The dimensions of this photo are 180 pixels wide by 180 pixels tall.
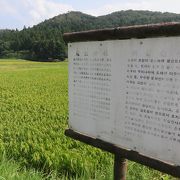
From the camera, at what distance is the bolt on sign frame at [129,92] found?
2.74 meters

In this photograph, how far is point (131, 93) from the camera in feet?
9.96

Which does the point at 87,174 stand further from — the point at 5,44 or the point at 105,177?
the point at 5,44

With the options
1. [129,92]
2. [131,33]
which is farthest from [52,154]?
[131,33]

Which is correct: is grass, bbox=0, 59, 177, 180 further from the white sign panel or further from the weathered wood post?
the white sign panel

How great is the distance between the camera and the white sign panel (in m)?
2.74

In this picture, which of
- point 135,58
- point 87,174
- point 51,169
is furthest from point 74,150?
point 135,58

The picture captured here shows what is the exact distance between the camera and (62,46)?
7138 centimetres

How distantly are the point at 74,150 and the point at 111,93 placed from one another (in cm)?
277

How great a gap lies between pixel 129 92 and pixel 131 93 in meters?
0.03

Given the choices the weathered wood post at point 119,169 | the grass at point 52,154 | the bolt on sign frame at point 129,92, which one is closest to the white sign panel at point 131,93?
the bolt on sign frame at point 129,92

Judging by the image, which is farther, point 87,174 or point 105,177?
point 87,174

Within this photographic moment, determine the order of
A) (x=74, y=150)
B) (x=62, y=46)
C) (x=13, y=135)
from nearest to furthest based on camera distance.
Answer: (x=74, y=150)
(x=13, y=135)
(x=62, y=46)

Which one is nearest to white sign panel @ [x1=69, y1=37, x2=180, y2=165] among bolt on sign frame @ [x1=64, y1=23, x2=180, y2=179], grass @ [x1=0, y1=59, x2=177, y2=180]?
bolt on sign frame @ [x1=64, y1=23, x2=180, y2=179]

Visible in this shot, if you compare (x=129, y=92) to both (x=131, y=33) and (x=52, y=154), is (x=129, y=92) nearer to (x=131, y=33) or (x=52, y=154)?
(x=131, y=33)
